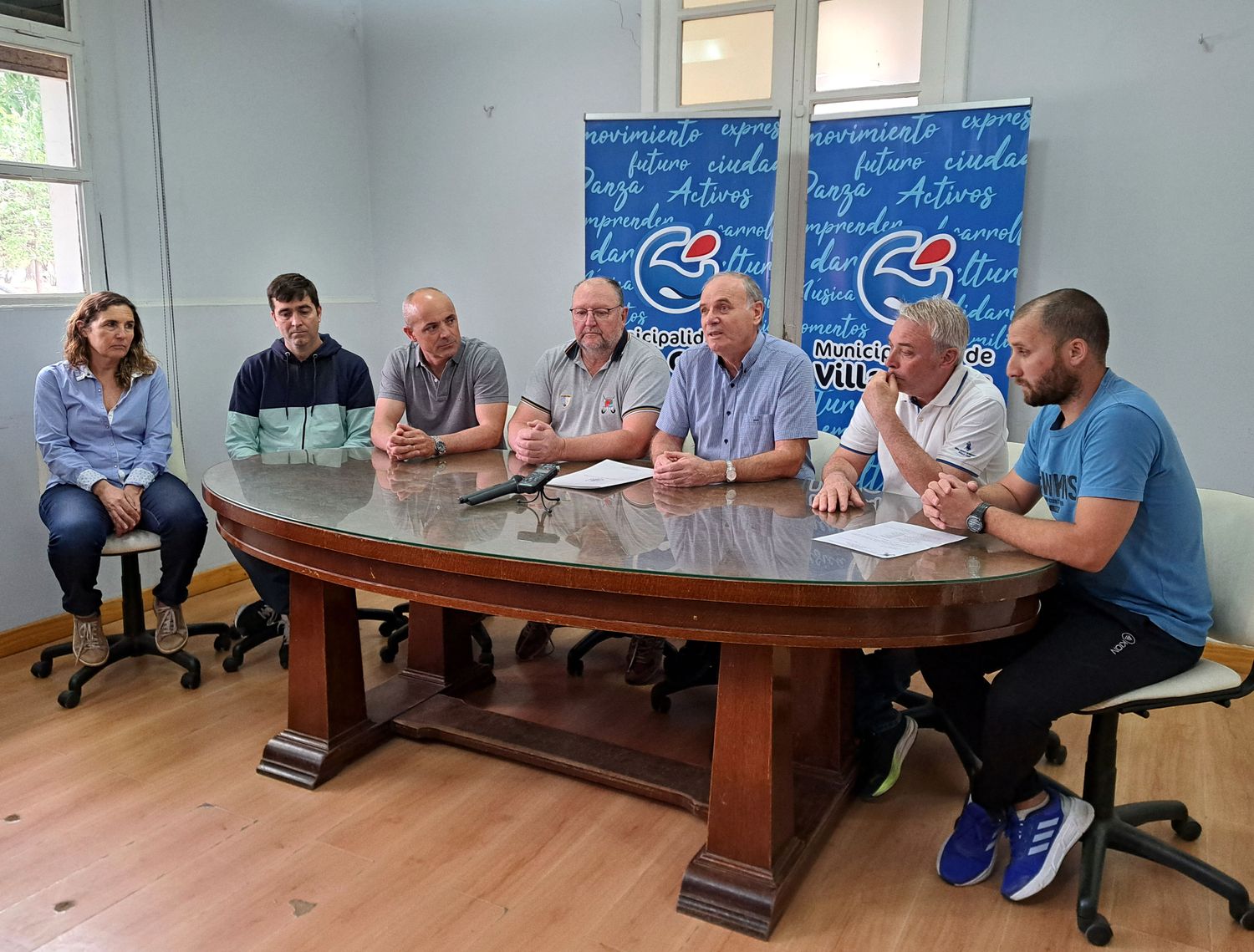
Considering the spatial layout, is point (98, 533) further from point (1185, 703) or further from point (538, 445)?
point (1185, 703)

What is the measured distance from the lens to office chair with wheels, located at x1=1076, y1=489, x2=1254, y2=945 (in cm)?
200

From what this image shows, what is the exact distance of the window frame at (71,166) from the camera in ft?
11.5

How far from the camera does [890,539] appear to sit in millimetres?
2014

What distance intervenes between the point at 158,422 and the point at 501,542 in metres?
2.14

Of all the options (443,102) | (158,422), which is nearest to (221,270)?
(158,422)

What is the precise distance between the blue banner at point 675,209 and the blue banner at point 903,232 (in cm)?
23

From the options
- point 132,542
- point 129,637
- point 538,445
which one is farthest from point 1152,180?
point 129,637

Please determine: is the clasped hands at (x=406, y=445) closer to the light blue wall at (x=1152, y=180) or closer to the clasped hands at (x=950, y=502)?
the clasped hands at (x=950, y=502)

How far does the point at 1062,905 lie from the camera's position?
2086mm

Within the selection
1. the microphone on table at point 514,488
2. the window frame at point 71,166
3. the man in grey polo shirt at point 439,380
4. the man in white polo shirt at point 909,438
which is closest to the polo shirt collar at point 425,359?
the man in grey polo shirt at point 439,380

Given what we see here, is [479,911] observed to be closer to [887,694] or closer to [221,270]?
[887,694]

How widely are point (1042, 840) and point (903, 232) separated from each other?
2.41 metres

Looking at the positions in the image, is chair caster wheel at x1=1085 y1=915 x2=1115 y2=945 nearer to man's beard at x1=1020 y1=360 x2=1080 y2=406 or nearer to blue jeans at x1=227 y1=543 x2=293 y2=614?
man's beard at x1=1020 y1=360 x2=1080 y2=406

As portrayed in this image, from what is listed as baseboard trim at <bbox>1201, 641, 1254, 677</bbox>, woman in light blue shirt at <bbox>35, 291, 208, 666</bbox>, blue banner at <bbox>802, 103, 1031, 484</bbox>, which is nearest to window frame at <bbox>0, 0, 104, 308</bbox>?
woman in light blue shirt at <bbox>35, 291, 208, 666</bbox>
